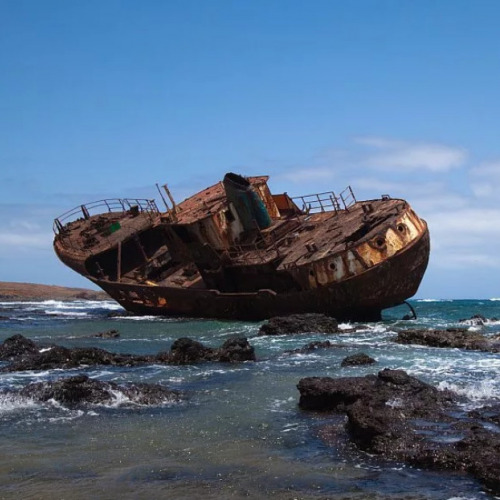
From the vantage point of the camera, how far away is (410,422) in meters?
7.56

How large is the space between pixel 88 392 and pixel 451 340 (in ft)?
30.6

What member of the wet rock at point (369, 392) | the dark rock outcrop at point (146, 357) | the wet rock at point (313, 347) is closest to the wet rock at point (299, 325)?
the wet rock at point (313, 347)

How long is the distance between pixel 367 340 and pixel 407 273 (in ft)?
13.4

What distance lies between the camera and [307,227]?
80.1 feet

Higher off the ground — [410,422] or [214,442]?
[410,422]

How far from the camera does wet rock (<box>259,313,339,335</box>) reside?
18938 millimetres

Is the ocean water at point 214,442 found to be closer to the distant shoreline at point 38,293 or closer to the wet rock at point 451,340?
the wet rock at point 451,340

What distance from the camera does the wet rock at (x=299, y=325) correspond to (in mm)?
18938

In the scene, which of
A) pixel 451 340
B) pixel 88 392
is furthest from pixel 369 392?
pixel 451 340

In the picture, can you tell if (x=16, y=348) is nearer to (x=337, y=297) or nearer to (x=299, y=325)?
(x=299, y=325)

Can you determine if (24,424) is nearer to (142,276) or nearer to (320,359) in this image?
(320,359)

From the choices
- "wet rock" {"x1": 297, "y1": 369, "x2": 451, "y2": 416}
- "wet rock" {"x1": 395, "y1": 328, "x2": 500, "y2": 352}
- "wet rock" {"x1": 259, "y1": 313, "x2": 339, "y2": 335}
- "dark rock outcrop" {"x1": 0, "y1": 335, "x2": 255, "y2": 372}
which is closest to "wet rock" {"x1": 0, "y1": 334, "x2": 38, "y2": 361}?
"dark rock outcrop" {"x1": 0, "y1": 335, "x2": 255, "y2": 372}

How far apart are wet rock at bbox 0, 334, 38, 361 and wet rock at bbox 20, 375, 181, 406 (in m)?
5.16

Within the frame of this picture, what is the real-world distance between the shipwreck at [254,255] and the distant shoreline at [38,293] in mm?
28924
